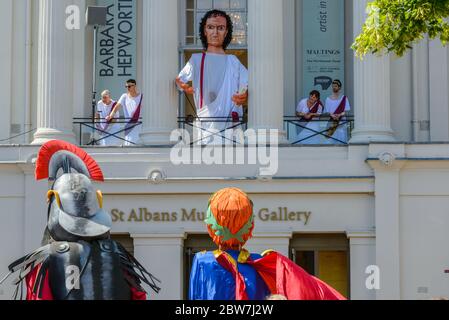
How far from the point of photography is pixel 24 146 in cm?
2739

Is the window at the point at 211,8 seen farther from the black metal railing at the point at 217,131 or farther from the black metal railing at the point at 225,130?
the black metal railing at the point at 217,131

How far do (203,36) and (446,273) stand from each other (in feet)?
23.7

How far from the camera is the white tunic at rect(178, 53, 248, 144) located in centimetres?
2792

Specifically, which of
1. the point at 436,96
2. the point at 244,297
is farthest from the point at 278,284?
the point at 436,96

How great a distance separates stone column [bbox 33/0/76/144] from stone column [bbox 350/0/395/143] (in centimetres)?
593

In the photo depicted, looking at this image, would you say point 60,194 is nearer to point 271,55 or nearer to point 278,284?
point 278,284

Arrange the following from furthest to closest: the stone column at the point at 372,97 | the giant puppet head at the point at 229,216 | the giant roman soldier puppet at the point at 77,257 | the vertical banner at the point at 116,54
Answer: the vertical banner at the point at 116,54 < the stone column at the point at 372,97 < the giant roman soldier puppet at the point at 77,257 < the giant puppet head at the point at 229,216

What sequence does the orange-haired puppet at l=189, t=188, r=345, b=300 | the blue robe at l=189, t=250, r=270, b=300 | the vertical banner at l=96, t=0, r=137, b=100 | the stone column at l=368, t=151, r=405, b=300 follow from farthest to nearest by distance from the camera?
the vertical banner at l=96, t=0, r=137, b=100 < the stone column at l=368, t=151, r=405, b=300 < the blue robe at l=189, t=250, r=270, b=300 < the orange-haired puppet at l=189, t=188, r=345, b=300

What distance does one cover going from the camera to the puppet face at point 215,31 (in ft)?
94.0

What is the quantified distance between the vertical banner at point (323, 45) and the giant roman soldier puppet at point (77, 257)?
14679 mm

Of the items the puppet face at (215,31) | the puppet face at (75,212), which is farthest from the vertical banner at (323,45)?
the puppet face at (75,212)

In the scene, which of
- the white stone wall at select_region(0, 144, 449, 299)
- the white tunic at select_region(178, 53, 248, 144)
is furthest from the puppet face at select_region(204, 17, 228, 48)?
the white stone wall at select_region(0, 144, 449, 299)

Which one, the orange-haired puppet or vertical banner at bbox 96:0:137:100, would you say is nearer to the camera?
the orange-haired puppet

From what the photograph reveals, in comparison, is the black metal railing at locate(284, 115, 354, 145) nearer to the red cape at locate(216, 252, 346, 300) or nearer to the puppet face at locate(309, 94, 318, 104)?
the puppet face at locate(309, 94, 318, 104)
